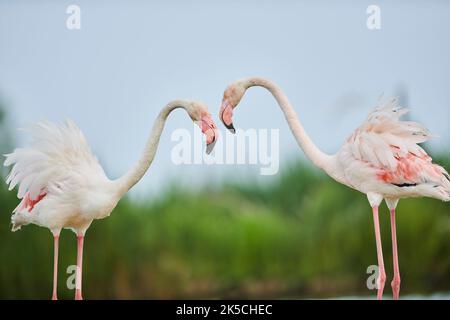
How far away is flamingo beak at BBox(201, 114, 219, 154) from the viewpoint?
14.8 ft

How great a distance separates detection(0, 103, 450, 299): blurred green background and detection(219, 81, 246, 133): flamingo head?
159 cm

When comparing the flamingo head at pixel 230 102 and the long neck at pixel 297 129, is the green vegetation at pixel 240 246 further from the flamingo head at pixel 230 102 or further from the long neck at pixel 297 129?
the flamingo head at pixel 230 102

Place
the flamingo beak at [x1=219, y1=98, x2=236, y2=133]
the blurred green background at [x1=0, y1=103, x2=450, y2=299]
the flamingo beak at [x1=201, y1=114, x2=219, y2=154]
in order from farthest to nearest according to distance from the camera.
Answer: the blurred green background at [x1=0, y1=103, x2=450, y2=299]
the flamingo beak at [x1=219, y1=98, x2=236, y2=133]
the flamingo beak at [x1=201, y1=114, x2=219, y2=154]

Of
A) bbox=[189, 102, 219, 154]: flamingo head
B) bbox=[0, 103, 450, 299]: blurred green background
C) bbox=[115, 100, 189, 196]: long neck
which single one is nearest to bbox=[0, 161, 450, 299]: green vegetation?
bbox=[0, 103, 450, 299]: blurred green background

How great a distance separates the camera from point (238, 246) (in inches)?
248

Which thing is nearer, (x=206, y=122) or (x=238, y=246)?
(x=206, y=122)

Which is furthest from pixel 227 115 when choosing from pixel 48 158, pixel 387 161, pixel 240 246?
pixel 240 246

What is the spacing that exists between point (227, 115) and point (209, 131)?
28 centimetres

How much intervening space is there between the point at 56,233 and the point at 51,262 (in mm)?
1338

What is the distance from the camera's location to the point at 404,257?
6.07 meters

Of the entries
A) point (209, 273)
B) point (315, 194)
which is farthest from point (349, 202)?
point (209, 273)

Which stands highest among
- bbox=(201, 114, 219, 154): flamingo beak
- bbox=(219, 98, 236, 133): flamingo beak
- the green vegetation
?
bbox=(219, 98, 236, 133): flamingo beak

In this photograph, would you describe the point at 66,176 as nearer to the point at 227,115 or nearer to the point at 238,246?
the point at 227,115

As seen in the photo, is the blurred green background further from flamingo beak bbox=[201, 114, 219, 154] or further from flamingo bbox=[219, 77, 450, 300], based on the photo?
flamingo beak bbox=[201, 114, 219, 154]
